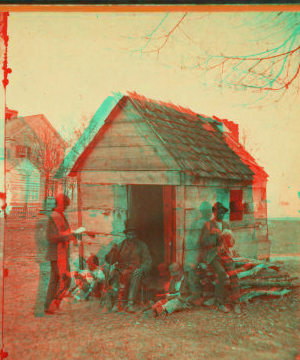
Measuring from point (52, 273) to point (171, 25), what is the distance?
109 inches

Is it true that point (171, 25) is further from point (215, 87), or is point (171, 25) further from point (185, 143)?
point (185, 143)

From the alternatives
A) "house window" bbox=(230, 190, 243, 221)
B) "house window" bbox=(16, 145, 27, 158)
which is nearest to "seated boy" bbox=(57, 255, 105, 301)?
"house window" bbox=(16, 145, 27, 158)

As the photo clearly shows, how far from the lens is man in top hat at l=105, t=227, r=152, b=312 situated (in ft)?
9.30

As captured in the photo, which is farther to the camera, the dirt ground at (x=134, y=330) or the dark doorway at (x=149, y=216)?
the dark doorway at (x=149, y=216)

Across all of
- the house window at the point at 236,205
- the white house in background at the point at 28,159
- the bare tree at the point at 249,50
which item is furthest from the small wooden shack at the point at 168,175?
the bare tree at the point at 249,50

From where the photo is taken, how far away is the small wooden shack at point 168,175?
2.71 metres

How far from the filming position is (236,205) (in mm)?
2832

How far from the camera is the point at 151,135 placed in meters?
2.77

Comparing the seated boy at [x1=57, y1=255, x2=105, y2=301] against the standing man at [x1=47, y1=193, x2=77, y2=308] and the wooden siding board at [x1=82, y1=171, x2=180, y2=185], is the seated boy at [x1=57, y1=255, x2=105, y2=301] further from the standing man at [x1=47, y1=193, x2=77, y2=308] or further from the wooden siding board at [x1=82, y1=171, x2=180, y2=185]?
the wooden siding board at [x1=82, y1=171, x2=180, y2=185]

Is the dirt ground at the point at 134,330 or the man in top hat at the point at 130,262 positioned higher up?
the man in top hat at the point at 130,262

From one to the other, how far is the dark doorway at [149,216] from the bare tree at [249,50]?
Result: 4.60 feet

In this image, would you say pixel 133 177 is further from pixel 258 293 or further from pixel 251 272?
pixel 258 293

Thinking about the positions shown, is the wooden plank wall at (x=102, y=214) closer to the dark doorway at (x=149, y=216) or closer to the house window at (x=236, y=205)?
the dark doorway at (x=149, y=216)

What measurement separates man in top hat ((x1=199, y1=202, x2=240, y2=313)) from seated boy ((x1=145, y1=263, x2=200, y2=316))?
0.24m
